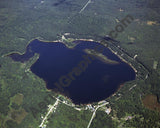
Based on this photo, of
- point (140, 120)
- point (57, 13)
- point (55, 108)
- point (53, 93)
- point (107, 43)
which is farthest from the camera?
point (57, 13)

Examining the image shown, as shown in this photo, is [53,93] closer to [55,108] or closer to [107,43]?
[55,108]

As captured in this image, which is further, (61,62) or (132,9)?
(132,9)

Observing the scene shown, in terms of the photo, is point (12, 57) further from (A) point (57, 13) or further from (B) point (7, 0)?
(B) point (7, 0)

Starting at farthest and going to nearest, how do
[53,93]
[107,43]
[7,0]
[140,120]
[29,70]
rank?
[7,0] < [107,43] < [29,70] < [53,93] < [140,120]

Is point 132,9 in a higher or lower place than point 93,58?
higher

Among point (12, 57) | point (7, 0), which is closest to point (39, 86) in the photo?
point (12, 57)

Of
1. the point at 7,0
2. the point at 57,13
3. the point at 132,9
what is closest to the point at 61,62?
the point at 57,13
